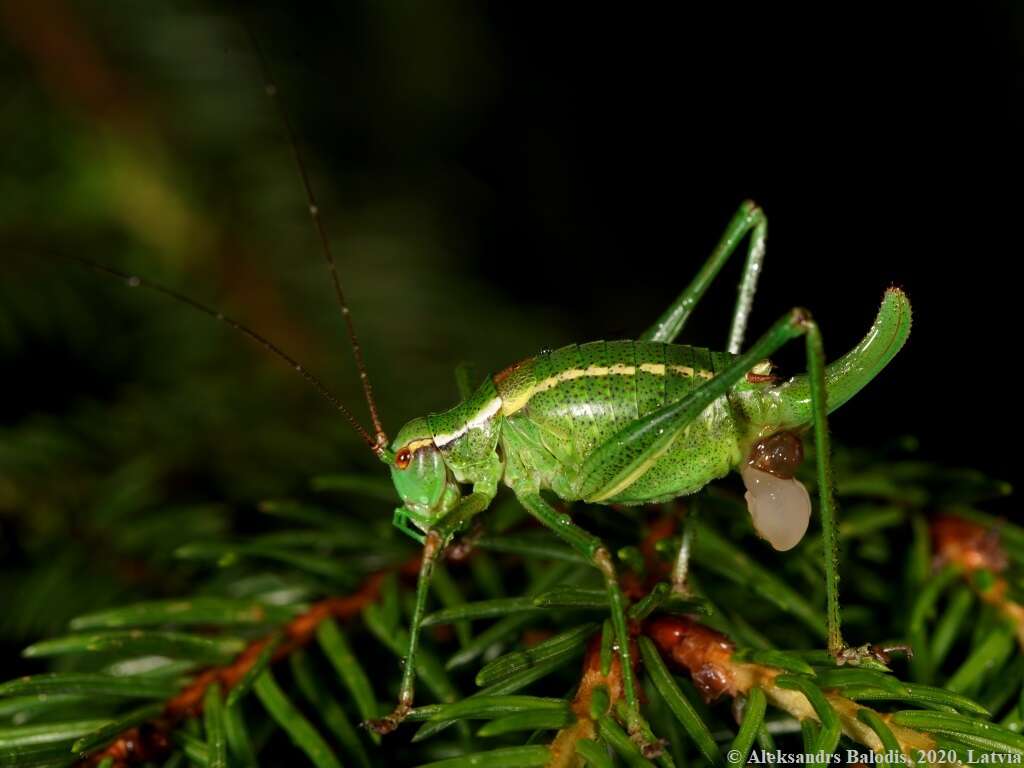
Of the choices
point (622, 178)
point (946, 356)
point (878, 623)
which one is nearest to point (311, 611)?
point (878, 623)

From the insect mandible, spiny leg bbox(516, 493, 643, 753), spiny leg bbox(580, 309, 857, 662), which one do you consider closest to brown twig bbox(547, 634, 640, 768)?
spiny leg bbox(516, 493, 643, 753)

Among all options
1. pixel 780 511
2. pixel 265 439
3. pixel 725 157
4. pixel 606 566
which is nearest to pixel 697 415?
pixel 780 511

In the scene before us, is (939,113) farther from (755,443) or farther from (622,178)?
(755,443)

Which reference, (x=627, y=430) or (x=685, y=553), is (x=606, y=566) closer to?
(x=685, y=553)

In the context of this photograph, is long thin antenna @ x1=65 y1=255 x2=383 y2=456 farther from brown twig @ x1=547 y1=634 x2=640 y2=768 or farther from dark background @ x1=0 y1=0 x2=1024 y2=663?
brown twig @ x1=547 y1=634 x2=640 y2=768

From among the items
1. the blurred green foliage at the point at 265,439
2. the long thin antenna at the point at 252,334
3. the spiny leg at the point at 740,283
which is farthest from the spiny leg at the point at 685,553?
the long thin antenna at the point at 252,334

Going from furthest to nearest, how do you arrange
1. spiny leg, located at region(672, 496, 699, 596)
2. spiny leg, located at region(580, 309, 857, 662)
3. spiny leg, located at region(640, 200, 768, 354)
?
1. spiny leg, located at region(640, 200, 768, 354)
2. spiny leg, located at region(672, 496, 699, 596)
3. spiny leg, located at region(580, 309, 857, 662)
